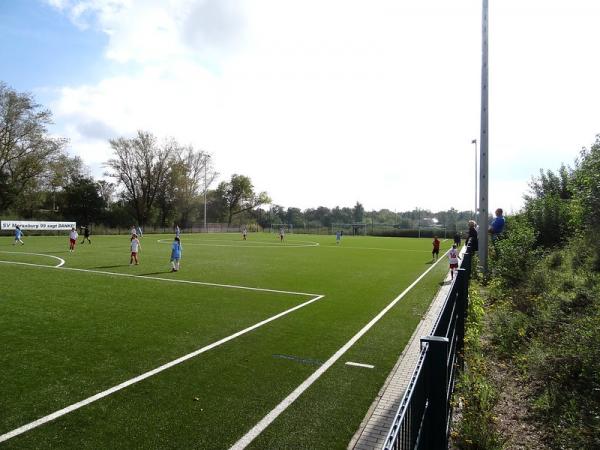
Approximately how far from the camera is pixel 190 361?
6621 mm

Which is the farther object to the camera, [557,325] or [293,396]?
[557,325]

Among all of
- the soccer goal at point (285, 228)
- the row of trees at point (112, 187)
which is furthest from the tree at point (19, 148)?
the soccer goal at point (285, 228)

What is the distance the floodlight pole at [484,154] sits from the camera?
1391 cm

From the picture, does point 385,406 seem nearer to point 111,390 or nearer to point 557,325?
point 111,390

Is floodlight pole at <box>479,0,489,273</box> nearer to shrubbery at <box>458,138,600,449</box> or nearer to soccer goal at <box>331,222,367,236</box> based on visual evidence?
shrubbery at <box>458,138,600,449</box>

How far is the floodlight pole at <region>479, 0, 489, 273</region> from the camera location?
13914 mm

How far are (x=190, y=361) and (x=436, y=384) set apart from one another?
466cm

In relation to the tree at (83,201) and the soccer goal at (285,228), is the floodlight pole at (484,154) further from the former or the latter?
the soccer goal at (285,228)

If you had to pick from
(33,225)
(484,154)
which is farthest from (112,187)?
(484,154)

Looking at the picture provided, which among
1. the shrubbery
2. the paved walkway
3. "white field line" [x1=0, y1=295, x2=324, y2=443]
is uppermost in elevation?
the shrubbery

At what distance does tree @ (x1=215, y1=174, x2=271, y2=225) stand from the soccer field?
3639 inches

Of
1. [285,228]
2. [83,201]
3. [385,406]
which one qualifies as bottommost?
[385,406]

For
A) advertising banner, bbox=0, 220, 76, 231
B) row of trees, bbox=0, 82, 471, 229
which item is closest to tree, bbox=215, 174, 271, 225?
row of trees, bbox=0, 82, 471, 229

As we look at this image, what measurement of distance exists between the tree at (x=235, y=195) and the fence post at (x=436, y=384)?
10411 centimetres
